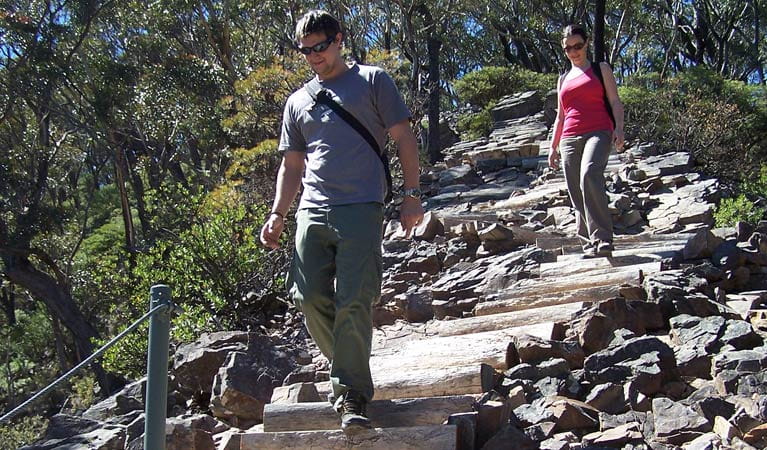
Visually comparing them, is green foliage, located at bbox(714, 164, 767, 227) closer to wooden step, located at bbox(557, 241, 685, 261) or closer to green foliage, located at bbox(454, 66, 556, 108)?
wooden step, located at bbox(557, 241, 685, 261)

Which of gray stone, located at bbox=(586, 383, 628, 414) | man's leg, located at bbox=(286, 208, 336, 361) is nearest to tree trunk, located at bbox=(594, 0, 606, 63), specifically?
gray stone, located at bbox=(586, 383, 628, 414)

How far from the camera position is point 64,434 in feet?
19.2

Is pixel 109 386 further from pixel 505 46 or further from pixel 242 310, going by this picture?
pixel 505 46

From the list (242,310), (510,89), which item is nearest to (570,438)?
(242,310)

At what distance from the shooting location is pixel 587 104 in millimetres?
7090

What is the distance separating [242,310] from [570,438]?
5415mm

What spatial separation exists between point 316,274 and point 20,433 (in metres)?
15.5

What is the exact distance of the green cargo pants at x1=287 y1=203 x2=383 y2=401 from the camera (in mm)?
3969

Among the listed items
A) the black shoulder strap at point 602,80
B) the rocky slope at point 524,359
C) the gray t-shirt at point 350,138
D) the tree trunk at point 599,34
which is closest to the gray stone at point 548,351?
the rocky slope at point 524,359

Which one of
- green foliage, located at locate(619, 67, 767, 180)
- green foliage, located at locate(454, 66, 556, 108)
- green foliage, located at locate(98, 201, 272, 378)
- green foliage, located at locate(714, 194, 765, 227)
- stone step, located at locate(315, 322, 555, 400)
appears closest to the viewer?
stone step, located at locate(315, 322, 555, 400)

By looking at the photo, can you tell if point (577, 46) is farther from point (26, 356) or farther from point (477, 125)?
point (26, 356)

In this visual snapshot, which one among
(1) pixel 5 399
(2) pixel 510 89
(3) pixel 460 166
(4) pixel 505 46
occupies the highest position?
(4) pixel 505 46

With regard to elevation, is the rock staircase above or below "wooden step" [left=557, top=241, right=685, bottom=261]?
below

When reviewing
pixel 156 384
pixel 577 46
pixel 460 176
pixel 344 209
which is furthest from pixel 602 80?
pixel 460 176
